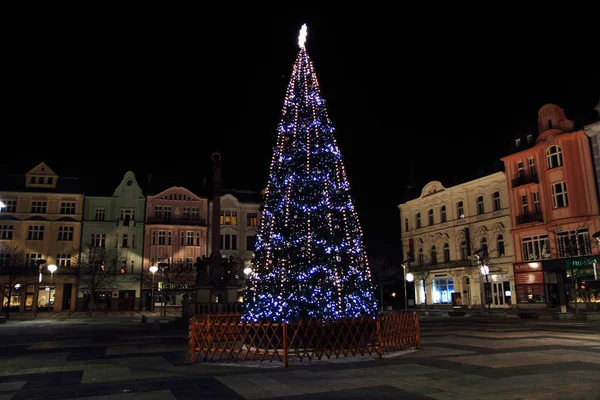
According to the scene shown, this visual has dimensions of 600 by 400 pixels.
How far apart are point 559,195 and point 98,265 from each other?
143ft

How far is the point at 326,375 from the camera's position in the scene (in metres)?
10.7

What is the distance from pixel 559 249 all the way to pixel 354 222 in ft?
90.5

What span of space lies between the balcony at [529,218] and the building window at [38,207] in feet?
161

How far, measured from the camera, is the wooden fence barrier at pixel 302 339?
42.9 feet

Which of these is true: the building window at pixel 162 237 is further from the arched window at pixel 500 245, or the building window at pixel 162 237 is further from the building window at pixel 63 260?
the arched window at pixel 500 245

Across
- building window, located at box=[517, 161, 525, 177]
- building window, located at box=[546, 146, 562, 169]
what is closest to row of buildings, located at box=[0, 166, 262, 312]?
building window, located at box=[517, 161, 525, 177]

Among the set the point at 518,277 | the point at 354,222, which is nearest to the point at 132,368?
the point at 354,222

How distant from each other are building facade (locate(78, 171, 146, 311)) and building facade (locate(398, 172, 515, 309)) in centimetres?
3083

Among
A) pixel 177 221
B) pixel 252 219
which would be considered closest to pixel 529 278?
pixel 252 219

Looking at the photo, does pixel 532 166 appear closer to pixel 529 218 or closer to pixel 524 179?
pixel 524 179

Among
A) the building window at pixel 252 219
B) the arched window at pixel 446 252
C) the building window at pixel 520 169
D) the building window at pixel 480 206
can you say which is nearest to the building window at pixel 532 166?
the building window at pixel 520 169

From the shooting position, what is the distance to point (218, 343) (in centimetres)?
1341

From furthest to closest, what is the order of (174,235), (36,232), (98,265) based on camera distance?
1. (174,235)
2. (36,232)
3. (98,265)

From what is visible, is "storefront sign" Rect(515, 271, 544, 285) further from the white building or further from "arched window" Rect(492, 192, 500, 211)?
the white building
